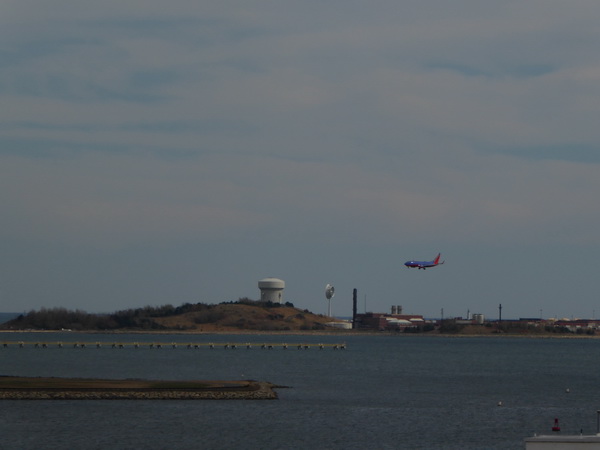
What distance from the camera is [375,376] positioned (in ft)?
438

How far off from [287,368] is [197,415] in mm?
70755

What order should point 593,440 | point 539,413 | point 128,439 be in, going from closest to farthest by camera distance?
point 593,440
point 128,439
point 539,413

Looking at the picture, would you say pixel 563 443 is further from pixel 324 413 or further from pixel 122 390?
pixel 122 390

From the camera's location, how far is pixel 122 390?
8856 centimetres

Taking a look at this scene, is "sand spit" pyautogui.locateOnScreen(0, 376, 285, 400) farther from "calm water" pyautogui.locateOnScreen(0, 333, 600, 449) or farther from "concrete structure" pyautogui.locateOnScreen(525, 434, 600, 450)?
"concrete structure" pyautogui.locateOnScreen(525, 434, 600, 450)

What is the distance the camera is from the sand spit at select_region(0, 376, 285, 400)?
85.8 meters

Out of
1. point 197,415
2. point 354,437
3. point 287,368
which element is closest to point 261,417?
point 197,415

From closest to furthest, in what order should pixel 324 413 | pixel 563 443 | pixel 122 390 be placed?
pixel 563 443
pixel 324 413
pixel 122 390

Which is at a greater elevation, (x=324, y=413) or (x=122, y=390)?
(x=122, y=390)

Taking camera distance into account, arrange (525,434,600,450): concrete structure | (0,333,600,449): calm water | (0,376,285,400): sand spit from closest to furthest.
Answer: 1. (525,434,600,450): concrete structure
2. (0,333,600,449): calm water
3. (0,376,285,400): sand spit

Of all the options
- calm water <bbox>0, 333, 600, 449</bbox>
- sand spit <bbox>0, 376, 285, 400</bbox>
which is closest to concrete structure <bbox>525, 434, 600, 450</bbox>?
calm water <bbox>0, 333, 600, 449</bbox>

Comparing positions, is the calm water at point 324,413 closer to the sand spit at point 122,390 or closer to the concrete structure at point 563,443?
the sand spit at point 122,390

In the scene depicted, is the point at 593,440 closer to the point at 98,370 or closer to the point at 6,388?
the point at 6,388

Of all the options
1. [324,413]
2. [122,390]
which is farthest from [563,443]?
[122,390]
